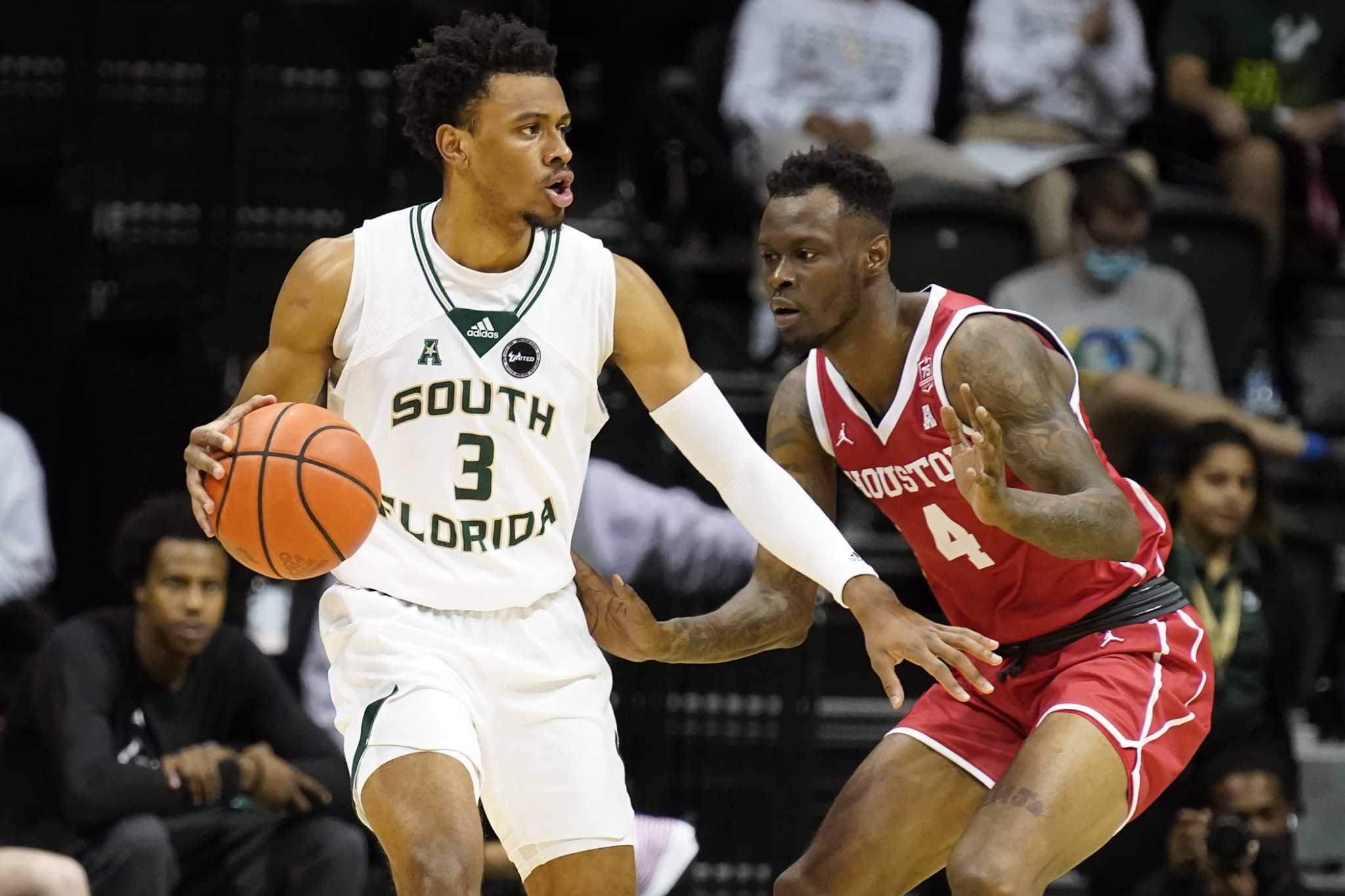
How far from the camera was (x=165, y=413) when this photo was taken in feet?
26.8

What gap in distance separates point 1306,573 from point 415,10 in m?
4.94

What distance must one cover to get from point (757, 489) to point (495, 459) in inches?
24.0

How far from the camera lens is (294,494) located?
3986 millimetres

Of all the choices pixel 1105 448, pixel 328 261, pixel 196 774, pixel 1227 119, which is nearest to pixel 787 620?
pixel 328 261

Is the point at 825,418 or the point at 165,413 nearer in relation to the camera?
the point at 825,418

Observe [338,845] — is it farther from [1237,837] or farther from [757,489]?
[1237,837]

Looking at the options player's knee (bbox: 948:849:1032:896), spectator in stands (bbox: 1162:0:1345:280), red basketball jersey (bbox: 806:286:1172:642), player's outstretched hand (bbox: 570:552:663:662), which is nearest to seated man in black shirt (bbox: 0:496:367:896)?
player's outstretched hand (bbox: 570:552:663:662)

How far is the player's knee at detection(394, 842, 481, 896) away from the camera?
382 centimetres

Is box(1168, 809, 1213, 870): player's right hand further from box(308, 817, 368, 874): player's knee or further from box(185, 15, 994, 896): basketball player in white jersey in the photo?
box(308, 817, 368, 874): player's knee

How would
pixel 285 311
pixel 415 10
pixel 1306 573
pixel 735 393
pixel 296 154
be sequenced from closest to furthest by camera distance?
pixel 285 311 < pixel 1306 573 < pixel 735 393 < pixel 296 154 < pixel 415 10

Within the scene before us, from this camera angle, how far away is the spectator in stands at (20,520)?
7.26 metres

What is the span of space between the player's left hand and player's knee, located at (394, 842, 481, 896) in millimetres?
1298

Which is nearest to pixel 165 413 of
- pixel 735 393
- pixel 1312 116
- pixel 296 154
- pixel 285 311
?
pixel 296 154

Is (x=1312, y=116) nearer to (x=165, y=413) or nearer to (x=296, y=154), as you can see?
(x=296, y=154)
